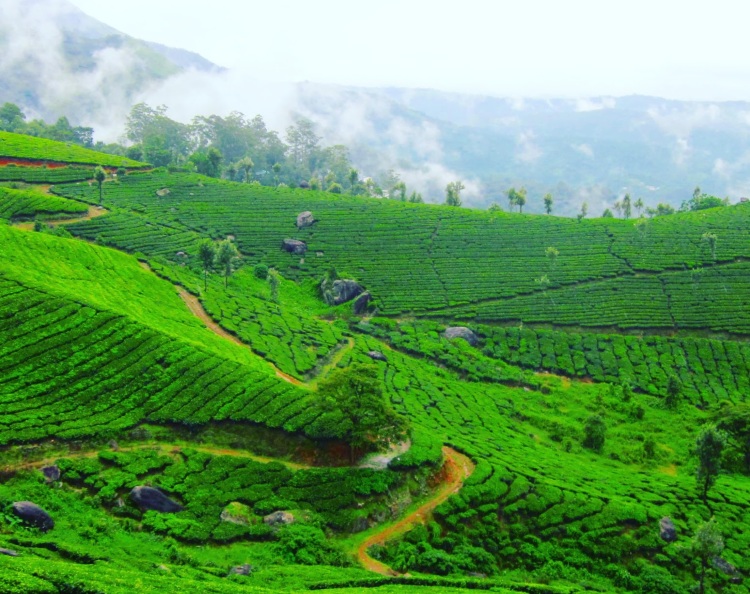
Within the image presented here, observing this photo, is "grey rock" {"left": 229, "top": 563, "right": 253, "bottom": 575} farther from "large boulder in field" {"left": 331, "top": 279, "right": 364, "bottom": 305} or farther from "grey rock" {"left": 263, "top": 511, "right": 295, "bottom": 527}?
"large boulder in field" {"left": 331, "top": 279, "right": 364, "bottom": 305}

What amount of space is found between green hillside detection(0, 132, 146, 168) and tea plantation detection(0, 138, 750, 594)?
64.0 feet

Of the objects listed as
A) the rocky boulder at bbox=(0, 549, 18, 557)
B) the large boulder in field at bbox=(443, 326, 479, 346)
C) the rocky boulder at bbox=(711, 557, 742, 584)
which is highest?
the large boulder in field at bbox=(443, 326, 479, 346)

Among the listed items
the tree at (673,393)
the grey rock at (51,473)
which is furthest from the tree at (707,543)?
the grey rock at (51,473)

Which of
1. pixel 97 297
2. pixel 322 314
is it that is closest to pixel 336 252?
pixel 322 314

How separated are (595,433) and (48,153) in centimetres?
9172

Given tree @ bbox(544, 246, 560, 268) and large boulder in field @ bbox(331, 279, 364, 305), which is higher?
tree @ bbox(544, 246, 560, 268)

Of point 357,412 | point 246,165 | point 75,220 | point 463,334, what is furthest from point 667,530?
point 246,165

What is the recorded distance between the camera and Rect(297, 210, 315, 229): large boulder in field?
94625 mm

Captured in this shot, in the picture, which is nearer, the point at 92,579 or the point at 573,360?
the point at 92,579

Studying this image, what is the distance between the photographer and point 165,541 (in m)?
28.5

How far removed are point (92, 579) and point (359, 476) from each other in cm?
1689

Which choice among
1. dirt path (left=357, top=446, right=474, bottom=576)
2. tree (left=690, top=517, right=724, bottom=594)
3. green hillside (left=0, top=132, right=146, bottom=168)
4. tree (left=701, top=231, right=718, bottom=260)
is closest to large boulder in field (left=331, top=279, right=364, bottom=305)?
dirt path (left=357, top=446, right=474, bottom=576)

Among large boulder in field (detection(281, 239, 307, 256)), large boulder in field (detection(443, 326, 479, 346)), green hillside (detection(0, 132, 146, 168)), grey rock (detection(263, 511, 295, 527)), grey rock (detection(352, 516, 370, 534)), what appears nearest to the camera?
grey rock (detection(263, 511, 295, 527))

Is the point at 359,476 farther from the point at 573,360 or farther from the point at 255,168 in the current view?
the point at 255,168
